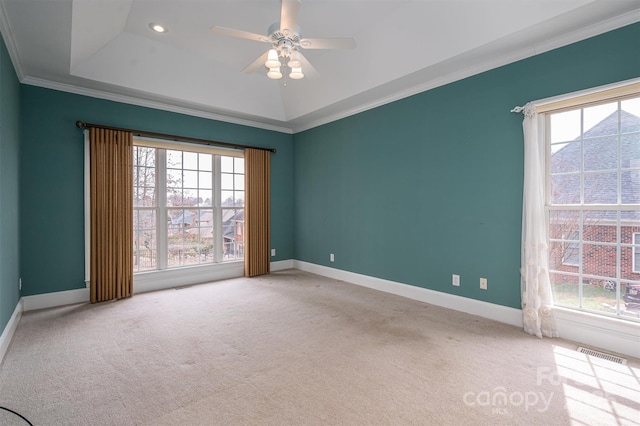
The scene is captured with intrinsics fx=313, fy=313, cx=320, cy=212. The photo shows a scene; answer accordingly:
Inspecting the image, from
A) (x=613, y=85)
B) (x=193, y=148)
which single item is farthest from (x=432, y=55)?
(x=193, y=148)

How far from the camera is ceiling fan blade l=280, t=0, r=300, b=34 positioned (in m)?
2.23

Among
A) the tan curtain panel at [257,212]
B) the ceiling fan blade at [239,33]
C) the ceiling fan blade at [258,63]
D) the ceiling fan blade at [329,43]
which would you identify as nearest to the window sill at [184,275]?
the tan curtain panel at [257,212]

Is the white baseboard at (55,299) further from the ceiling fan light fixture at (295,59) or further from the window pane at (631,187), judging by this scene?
the window pane at (631,187)

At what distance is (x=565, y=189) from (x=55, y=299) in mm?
5837

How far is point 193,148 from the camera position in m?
4.93

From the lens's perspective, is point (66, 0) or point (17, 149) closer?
point (66, 0)

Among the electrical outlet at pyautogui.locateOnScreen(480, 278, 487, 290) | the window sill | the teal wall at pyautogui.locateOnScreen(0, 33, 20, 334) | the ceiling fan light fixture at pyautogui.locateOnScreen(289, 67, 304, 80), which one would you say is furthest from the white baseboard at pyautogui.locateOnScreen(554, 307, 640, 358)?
the teal wall at pyautogui.locateOnScreen(0, 33, 20, 334)

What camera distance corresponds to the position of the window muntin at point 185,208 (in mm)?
4617

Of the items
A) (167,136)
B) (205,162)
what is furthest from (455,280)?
(167,136)

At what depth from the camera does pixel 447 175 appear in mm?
3781

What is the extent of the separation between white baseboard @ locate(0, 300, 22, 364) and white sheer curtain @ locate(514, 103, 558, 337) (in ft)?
15.1

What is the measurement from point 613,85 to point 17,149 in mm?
5769

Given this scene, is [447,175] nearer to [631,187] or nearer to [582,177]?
[582,177]

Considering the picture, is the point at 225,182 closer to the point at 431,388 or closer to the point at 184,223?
the point at 184,223
